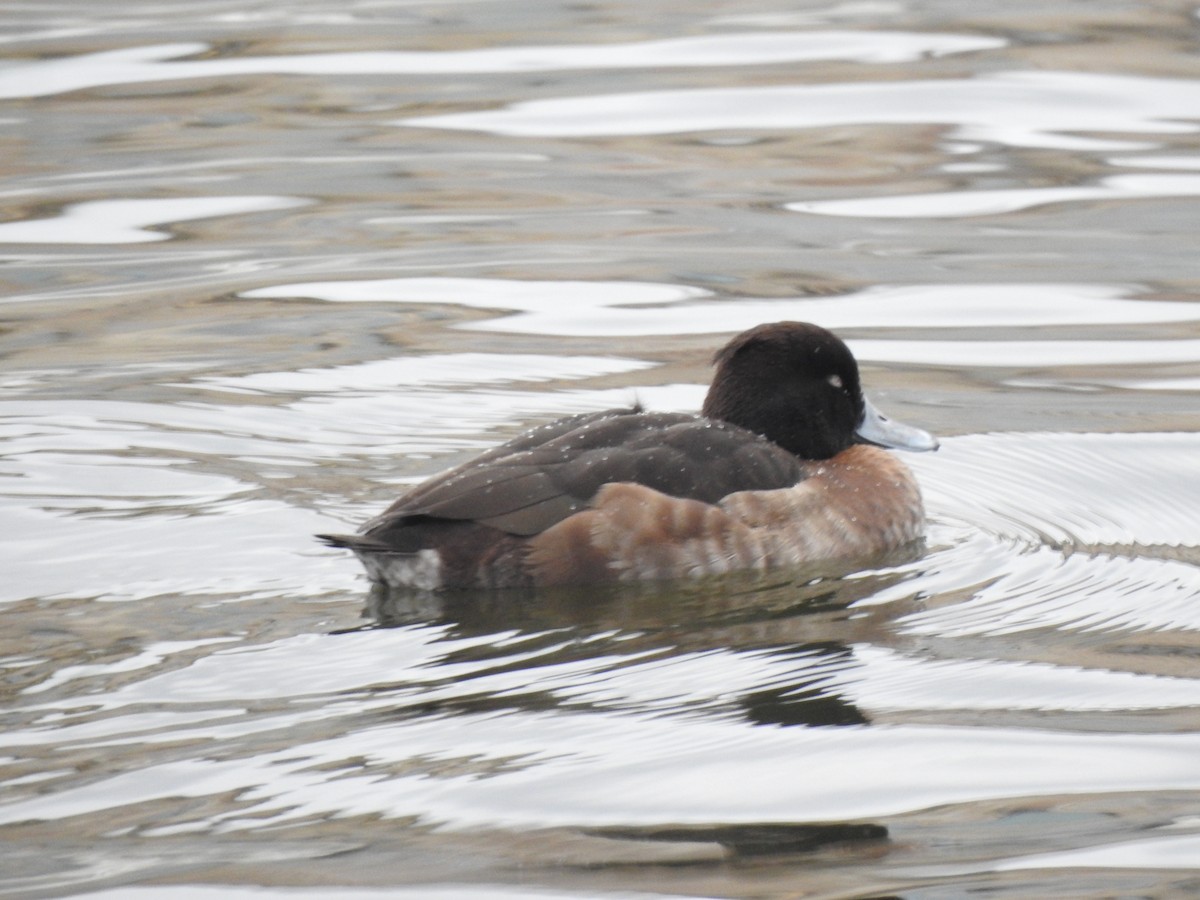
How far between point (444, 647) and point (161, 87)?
10401 mm

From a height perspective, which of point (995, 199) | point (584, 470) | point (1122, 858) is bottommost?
point (1122, 858)

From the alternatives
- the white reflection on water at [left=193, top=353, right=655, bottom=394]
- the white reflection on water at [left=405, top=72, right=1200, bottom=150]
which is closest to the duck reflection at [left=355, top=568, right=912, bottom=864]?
the white reflection on water at [left=193, top=353, right=655, bottom=394]

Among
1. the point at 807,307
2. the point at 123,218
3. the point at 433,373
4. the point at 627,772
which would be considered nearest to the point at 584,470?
the point at 627,772

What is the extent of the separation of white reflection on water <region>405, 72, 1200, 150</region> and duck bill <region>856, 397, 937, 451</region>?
21.2ft

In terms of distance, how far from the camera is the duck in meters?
6.23

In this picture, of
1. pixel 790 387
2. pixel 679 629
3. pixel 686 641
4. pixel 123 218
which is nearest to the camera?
pixel 686 641

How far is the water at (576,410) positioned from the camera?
15.0ft

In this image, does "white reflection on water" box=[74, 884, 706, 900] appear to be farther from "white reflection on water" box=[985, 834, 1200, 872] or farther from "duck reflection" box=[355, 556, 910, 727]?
"duck reflection" box=[355, 556, 910, 727]

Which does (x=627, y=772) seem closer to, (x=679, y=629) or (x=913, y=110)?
(x=679, y=629)

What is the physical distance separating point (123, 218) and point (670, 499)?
22.6 ft

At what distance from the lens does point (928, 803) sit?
475 cm

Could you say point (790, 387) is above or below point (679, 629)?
above

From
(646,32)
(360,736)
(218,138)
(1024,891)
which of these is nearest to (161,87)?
(218,138)

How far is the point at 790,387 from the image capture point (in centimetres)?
709
